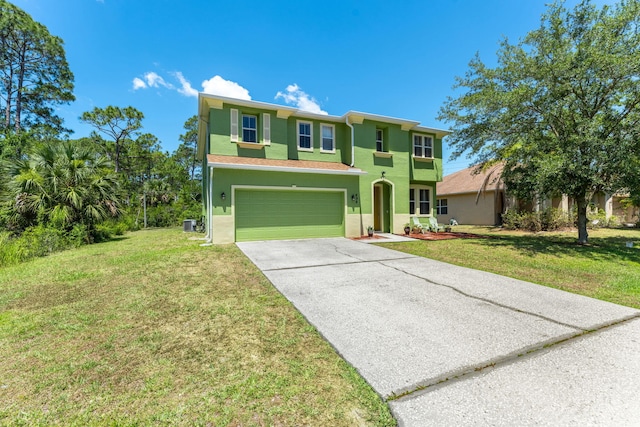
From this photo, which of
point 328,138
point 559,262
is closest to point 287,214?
point 328,138

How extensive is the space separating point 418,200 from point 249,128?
10.2 metres

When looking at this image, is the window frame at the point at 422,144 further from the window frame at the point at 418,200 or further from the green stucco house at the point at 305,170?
the window frame at the point at 418,200

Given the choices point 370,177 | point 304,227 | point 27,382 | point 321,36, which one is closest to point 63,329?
point 27,382

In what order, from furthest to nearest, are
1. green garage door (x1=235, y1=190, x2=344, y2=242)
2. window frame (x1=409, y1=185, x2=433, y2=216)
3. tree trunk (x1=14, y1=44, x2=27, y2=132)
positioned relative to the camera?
1. tree trunk (x1=14, y1=44, x2=27, y2=132)
2. window frame (x1=409, y1=185, x2=433, y2=216)
3. green garage door (x1=235, y1=190, x2=344, y2=242)

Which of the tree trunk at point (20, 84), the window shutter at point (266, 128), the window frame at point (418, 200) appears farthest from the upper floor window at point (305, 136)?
the tree trunk at point (20, 84)

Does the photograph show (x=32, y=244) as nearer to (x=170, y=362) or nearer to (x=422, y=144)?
(x=170, y=362)

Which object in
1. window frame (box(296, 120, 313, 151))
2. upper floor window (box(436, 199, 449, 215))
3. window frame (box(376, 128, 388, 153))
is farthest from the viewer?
upper floor window (box(436, 199, 449, 215))

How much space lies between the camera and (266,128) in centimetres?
1196

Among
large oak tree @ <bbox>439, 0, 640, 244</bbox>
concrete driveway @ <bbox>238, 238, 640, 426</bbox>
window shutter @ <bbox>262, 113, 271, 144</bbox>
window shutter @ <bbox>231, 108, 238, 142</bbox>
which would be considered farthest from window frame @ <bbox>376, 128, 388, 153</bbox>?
concrete driveway @ <bbox>238, 238, 640, 426</bbox>

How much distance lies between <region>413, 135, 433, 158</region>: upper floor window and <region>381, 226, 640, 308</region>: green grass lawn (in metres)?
5.99

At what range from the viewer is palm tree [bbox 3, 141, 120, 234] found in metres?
10.8

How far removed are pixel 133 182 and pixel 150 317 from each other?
3332cm

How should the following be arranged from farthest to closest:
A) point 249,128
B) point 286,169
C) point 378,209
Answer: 1. point 378,209
2. point 249,128
3. point 286,169

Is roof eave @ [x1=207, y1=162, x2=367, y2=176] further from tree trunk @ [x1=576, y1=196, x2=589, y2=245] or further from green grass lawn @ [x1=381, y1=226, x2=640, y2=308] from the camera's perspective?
tree trunk @ [x1=576, y1=196, x2=589, y2=245]
